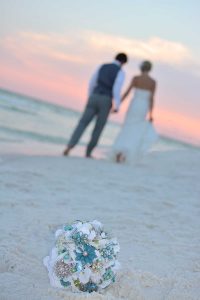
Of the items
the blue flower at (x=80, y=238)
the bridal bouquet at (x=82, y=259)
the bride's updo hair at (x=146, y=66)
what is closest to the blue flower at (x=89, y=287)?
the bridal bouquet at (x=82, y=259)

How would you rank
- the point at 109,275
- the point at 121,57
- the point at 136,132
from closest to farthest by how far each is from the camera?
the point at 109,275
the point at 121,57
the point at 136,132

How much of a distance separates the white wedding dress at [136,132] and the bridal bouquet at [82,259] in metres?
6.52

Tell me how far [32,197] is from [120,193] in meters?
1.28

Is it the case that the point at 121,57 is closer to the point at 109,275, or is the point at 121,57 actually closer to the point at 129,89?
the point at 129,89

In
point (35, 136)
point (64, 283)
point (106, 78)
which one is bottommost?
point (35, 136)

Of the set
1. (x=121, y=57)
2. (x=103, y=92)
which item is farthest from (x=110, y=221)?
(x=121, y=57)

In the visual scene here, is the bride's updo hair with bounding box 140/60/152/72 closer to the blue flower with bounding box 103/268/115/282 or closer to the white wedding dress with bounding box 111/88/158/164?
the white wedding dress with bounding box 111/88/158/164

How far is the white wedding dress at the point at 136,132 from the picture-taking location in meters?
9.09

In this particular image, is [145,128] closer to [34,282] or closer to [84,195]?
[84,195]

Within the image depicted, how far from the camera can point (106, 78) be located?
28.4 ft

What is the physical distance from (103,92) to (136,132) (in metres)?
1.05

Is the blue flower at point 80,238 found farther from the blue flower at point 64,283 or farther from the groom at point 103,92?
the groom at point 103,92

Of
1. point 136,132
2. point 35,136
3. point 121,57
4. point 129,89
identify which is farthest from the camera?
point 35,136

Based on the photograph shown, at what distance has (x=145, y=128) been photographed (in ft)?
30.1
